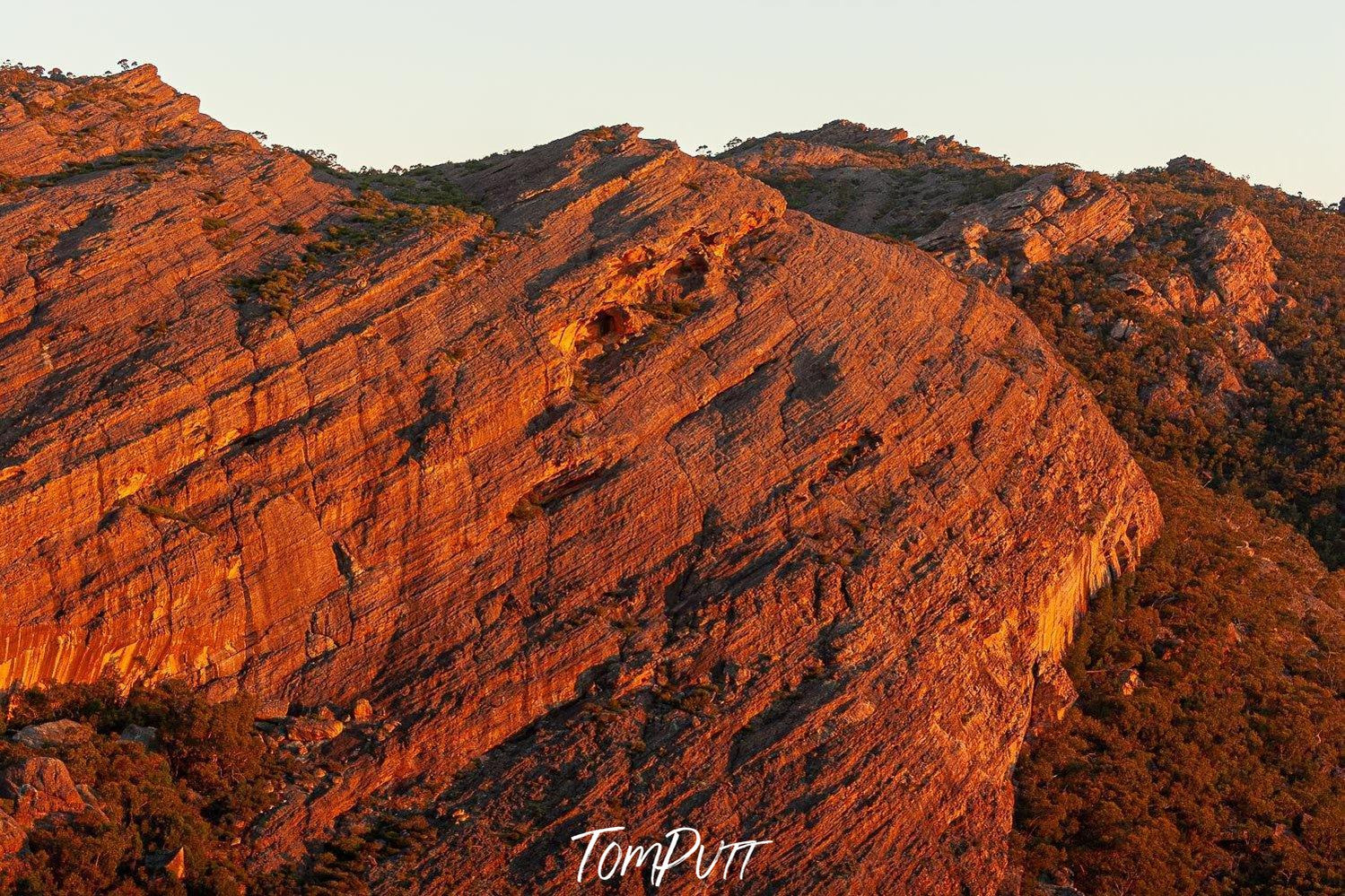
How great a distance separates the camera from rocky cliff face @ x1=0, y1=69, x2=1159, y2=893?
4369 centimetres

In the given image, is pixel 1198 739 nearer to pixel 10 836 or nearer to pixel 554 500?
pixel 554 500

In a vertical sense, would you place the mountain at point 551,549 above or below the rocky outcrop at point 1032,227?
below

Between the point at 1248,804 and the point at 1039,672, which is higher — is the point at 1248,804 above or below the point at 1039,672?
below

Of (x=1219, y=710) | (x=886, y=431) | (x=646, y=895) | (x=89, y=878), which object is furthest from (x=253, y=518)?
(x=1219, y=710)

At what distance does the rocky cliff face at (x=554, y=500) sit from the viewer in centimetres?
4369

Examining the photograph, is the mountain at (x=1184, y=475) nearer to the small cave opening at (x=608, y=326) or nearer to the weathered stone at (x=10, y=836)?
the small cave opening at (x=608, y=326)

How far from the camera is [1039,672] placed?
51688mm

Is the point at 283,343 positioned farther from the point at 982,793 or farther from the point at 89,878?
the point at 982,793

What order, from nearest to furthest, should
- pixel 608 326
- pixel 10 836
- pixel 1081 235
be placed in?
pixel 10 836 < pixel 608 326 < pixel 1081 235

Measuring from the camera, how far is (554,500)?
49031 mm

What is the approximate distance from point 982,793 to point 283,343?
23.4 metres

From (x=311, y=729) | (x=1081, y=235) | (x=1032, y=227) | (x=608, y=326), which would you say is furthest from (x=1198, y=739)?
(x=1081, y=235)

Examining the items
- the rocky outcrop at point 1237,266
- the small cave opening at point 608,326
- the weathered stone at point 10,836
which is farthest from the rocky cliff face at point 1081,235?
the weathered stone at point 10,836

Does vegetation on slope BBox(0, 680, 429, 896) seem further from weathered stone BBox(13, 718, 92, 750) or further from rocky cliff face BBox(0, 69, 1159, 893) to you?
rocky cliff face BBox(0, 69, 1159, 893)
